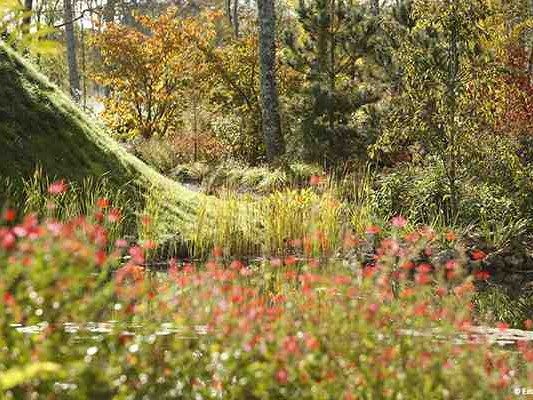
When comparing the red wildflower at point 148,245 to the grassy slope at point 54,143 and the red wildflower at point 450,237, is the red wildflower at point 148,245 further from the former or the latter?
the red wildflower at point 450,237

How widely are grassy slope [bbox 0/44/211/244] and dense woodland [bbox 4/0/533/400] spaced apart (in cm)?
3

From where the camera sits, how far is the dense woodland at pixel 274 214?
10.2 ft

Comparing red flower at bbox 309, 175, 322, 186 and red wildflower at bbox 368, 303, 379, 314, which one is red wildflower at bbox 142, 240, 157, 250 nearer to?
red wildflower at bbox 368, 303, 379, 314

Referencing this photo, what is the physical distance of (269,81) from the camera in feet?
44.9

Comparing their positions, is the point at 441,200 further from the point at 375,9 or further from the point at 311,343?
the point at 375,9

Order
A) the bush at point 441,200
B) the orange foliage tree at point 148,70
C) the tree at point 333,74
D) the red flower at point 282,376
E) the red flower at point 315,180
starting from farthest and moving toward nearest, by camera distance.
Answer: the orange foliage tree at point 148,70, the tree at point 333,74, the bush at point 441,200, the red flower at point 315,180, the red flower at point 282,376

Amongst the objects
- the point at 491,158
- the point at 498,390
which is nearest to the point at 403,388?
the point at 498,390

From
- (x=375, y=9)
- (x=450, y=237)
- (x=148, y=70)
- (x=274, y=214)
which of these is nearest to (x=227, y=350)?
(x=450, y=237)

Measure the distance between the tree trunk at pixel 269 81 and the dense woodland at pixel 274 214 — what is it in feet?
0.13

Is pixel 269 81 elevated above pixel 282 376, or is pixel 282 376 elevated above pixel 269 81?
pixel 269 81

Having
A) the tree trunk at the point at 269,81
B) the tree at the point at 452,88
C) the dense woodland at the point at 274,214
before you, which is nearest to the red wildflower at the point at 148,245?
the dense woodland at the point at 274,214

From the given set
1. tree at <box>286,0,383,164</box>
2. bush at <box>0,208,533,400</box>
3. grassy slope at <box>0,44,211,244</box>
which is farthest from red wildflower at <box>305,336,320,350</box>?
tree at <box>286,0,383,164</box>

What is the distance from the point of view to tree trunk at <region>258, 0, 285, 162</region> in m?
13.4

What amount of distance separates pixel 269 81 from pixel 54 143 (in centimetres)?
589
